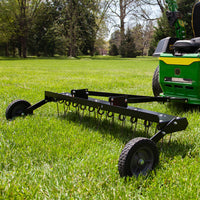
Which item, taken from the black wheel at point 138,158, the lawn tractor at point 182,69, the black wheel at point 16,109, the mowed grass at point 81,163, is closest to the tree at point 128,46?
the lawn tractor at point 182,69

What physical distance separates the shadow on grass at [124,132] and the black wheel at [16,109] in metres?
0.53

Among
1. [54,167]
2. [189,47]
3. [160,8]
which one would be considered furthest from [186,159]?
[160,8]

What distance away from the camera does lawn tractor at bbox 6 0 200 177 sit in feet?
6.64

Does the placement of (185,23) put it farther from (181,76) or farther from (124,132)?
(124,132)

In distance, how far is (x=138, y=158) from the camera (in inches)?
77.6

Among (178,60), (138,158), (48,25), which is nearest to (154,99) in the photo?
(178,60)

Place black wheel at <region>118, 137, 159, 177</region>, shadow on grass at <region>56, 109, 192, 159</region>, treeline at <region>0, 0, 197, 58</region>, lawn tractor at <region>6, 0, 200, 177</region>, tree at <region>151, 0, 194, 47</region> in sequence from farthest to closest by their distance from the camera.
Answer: treeline at <region>0, 0, 197, 58</region> < tree at <region>151, 0, 194, 47</region> < shadow on grass at <region>56, 109, 192, 159</region> < lawn tractor at <region>6, 0, 200, 177</region> < black wheel at <region>118, 137, 159, 177</region>

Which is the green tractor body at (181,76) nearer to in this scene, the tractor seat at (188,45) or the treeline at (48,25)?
the tractor seat at (188,45)

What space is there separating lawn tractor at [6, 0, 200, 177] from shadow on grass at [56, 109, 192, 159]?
0.32ft

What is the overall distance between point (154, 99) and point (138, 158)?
1.47m

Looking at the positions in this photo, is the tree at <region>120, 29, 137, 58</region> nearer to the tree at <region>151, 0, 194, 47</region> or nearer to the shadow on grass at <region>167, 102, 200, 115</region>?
the tree at <region>151, 0, 194, 47</region>

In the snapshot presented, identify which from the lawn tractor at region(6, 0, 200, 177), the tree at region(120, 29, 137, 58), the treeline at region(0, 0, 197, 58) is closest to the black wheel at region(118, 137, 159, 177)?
the lawn tractor at region(6, 0, 200, 177)

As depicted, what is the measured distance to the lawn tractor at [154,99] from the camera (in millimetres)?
2025

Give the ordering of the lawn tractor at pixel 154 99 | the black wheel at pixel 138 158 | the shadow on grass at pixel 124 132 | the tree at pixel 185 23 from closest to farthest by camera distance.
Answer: the black wheel at pixel 138 158 < the lawn tractor at pixel 154 99 < the shadow on grass at pixel 124 132 < the tree at pixel 185 23
